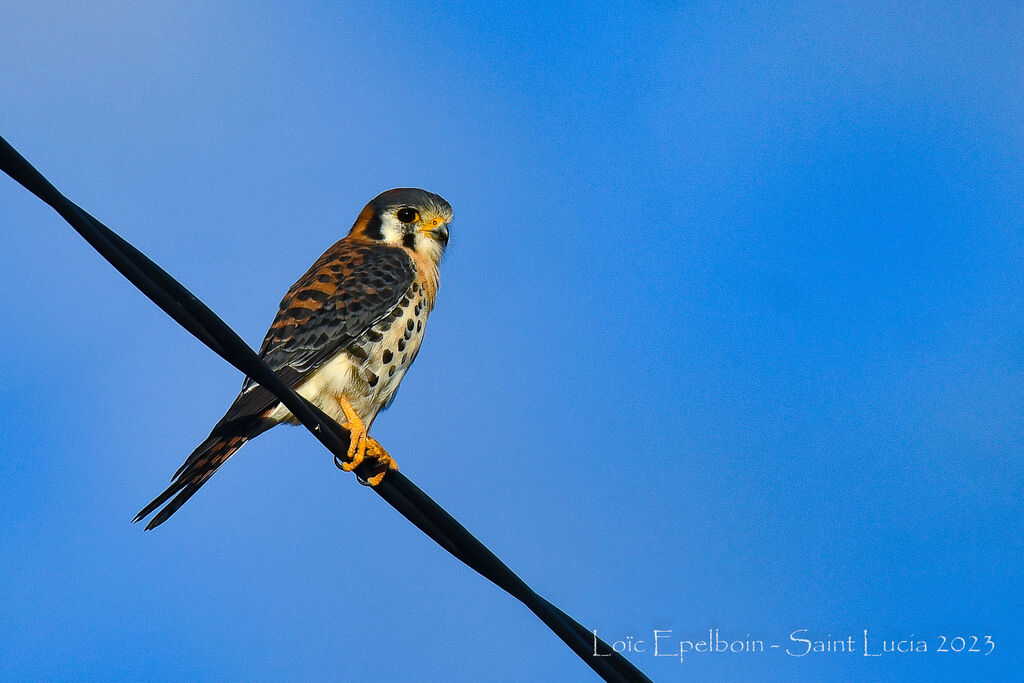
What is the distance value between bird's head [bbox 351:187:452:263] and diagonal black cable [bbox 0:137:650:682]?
8.71ft

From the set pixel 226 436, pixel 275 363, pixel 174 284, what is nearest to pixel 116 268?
pixel 174 284

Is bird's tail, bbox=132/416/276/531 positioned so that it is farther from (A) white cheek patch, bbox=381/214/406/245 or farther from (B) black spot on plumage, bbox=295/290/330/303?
(A) white cheek patch, bbox=381/214/406/245

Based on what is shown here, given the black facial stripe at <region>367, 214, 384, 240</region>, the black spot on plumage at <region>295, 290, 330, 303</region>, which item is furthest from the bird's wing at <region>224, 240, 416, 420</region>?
the black facial stripe at <region>367, 214, 384, 240</region>

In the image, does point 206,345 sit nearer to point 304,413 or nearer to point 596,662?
point 304,413

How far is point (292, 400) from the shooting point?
2.71 metres

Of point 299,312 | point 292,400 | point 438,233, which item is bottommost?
point 292,400

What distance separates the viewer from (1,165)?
2.16m

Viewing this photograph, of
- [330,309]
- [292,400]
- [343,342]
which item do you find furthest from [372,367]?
[292,400]

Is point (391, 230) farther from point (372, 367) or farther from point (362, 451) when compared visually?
point (362, 451)

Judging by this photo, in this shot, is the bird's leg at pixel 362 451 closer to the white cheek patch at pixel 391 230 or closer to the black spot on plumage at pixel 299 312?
the black spot on plumage at pixel 299 312

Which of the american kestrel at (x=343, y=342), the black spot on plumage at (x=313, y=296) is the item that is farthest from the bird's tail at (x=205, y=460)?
the black spot on plumage at (x=313, y=296)

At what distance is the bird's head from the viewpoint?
5512mm

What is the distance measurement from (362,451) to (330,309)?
1159 mm

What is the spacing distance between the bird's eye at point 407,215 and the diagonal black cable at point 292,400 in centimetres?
278
